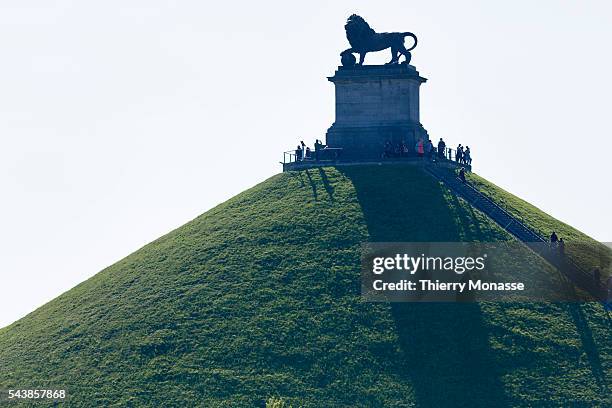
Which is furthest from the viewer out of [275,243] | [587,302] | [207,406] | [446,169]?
[446,169]

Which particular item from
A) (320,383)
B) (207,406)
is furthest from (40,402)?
(320,383)

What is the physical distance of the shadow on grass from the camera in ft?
281

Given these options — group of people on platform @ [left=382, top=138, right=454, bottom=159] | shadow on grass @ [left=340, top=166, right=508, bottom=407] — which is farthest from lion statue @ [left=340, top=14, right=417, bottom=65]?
shadow on grass @ [left=340, top=166, right=508, bottom=407]

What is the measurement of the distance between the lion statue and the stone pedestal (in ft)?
2.92

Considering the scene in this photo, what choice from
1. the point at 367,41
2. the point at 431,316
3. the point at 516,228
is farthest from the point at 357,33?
the point at 431,316

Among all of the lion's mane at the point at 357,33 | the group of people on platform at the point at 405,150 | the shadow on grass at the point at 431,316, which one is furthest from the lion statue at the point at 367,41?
the shadow on grass at the point at 431,316

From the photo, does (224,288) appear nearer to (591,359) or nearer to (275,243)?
(275,243)

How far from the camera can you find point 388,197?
103938mm

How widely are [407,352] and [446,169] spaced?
23.0 meters

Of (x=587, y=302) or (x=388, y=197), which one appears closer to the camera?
(x=587, y=302)

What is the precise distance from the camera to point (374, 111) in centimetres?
10962

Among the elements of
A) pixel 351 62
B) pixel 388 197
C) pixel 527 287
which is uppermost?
pixel 351 62

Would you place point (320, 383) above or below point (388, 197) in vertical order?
below

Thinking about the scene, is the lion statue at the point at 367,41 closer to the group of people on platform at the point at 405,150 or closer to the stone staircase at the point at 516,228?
the group of people on platform at the point at 405,150
